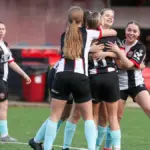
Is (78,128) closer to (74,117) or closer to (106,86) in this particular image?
(74,117)

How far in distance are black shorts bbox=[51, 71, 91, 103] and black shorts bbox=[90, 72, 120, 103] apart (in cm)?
32

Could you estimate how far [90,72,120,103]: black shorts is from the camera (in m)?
Result: 9.32

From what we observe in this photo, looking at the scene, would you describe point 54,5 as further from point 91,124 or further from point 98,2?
point 91,124

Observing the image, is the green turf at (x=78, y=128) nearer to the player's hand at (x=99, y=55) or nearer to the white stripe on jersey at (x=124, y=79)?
the white stripe on jersey at (x=124, y=79)

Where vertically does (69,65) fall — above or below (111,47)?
below

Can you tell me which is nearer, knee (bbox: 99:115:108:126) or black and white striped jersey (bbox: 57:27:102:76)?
black and white striped jersey (bbox: 57:27:102:76)

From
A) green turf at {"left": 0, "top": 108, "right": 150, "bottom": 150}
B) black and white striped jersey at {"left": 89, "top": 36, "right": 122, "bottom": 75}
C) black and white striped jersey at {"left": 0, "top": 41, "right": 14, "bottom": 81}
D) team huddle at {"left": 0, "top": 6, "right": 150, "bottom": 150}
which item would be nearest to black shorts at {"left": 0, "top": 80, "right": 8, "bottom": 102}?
black and white striped jersey at {"left": 0, "top": 41, "right": 14, "bottom": 81}

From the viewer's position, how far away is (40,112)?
1677cm

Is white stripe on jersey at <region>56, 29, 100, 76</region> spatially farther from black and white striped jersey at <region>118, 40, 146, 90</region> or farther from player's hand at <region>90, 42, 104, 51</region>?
black and white striped jersey at <region>118, 40, 146, 90</region>

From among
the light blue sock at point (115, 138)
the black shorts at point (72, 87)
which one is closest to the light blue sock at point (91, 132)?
the black shorts at point (72, 87)

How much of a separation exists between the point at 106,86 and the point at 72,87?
567 mm

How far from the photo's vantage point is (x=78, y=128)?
13.7 metres

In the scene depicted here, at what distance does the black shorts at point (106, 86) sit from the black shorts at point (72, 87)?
1.07 feet

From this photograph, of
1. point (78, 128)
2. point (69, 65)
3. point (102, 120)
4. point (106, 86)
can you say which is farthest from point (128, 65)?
point (78, 128)
